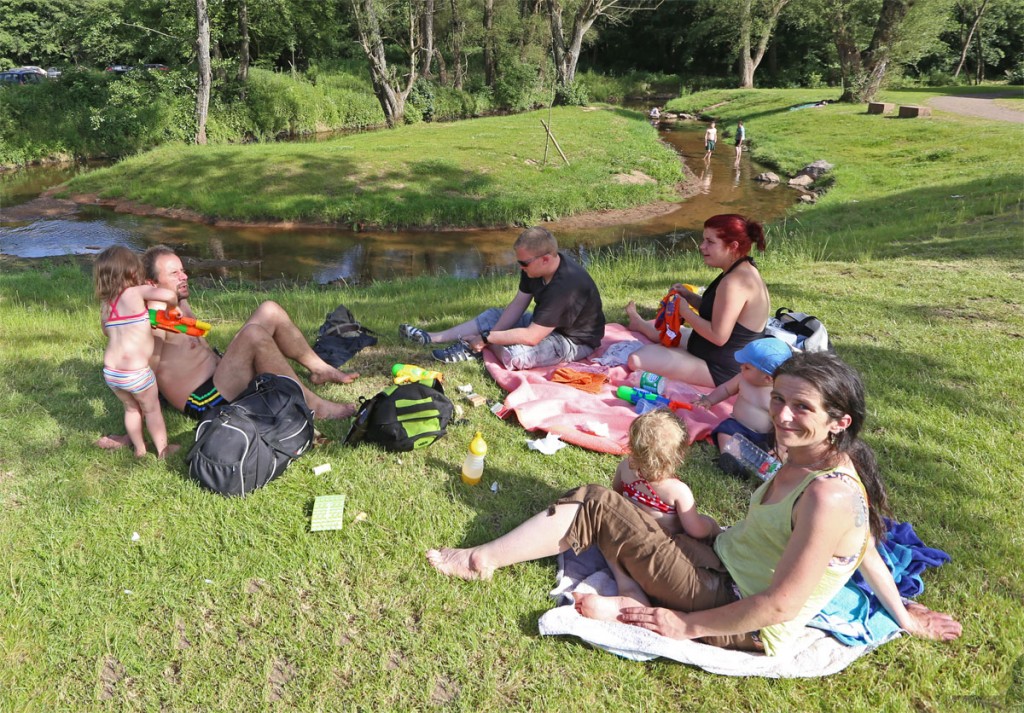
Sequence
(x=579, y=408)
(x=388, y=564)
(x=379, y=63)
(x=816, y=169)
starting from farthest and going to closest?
(x=379, y=63) → (x=816, y=169) → (x=579, y=408) → (x=388, y=564)

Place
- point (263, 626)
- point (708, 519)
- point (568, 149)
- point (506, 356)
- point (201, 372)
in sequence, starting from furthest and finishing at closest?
point (568, 149) → point (506, 356) → point (201, 372) → point (708, 519) → point (263, 626)

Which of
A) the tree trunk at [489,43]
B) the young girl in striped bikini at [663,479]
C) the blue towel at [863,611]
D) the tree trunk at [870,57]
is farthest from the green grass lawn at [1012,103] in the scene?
the young girl in striped bikini at [663,479]

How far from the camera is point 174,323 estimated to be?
164 inches

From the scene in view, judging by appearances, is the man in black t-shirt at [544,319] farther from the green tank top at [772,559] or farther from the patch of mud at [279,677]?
the patch of mud at [279,677]

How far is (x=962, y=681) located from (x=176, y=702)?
10.9 ft

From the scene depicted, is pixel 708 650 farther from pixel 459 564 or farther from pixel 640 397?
pixel 640 397

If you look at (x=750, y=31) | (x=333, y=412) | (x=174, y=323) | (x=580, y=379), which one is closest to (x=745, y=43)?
(x=750, y=31)

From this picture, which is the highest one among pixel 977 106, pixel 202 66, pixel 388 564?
pixel 202 66

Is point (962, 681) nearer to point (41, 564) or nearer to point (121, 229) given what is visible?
point (41, 564)

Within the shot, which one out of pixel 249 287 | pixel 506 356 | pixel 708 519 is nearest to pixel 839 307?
pixel 506 356

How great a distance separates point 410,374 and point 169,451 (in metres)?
1.91

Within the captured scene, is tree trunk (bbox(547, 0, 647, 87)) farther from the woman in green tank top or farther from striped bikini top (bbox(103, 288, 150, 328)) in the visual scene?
the woman in green tank top

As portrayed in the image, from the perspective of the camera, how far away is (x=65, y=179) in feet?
70.5

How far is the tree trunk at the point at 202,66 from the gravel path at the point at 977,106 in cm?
2745
